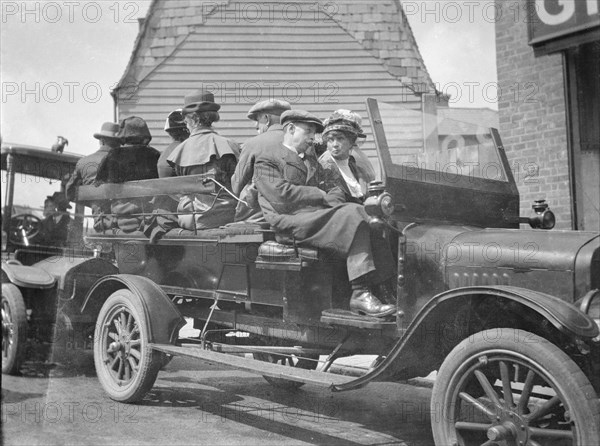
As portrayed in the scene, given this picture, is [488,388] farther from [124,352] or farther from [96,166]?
[96,166]

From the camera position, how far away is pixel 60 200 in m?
6.64

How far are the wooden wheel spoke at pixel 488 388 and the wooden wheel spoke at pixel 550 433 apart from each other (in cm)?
20

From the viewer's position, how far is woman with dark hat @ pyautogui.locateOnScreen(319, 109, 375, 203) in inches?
167

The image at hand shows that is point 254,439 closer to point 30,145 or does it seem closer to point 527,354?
point 527,354

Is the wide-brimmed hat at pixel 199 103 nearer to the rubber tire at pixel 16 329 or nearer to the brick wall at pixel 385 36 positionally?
the rubber tire at pixel 16 329

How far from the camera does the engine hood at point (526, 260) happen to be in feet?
10.8

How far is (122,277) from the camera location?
520 cm

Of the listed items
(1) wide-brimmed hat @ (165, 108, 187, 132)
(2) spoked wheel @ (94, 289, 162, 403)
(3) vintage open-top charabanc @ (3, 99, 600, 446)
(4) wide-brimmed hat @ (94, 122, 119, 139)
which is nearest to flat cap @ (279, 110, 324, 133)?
(3) vintage open-top charabanc @ (3, 99, 600, 446)

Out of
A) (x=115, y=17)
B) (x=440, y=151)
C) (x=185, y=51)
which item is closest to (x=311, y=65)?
(x=185, y=51)

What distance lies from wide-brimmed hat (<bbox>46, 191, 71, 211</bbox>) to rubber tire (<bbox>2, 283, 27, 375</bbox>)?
117cm

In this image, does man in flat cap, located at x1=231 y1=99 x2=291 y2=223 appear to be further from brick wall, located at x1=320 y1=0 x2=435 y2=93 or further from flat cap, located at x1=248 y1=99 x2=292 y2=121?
brick wall, located at x1=320 y1=0 x2=435 y2=93

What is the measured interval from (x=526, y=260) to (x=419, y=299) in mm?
610

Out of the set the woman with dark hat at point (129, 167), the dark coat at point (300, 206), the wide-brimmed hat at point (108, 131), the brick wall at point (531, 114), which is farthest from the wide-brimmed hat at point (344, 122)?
the brick wall at point (531, 114)

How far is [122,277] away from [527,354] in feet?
10.5
